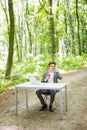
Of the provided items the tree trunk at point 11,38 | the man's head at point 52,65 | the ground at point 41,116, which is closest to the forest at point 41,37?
the tree trunk at point 11,38

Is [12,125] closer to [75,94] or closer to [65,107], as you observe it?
[65,107]

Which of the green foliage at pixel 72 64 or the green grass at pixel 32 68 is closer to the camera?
the green grass at pixel 32 68

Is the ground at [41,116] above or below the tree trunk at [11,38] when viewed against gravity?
below

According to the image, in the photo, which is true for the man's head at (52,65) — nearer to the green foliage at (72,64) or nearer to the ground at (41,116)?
the ground at (41,116)

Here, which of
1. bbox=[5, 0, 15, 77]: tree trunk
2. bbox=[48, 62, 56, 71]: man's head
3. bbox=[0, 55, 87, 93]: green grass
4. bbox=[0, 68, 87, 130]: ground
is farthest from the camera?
bbox=[5, 0, 15, 77]: tree trunk

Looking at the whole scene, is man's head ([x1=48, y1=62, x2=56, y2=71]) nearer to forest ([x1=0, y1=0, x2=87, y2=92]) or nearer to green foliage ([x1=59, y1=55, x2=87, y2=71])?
forest ([x1=0, y1=0, x2=87, y2=92])

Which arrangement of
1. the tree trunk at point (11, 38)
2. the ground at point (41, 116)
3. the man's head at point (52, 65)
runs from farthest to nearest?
the tree trunk at point (11, 38) → the man's head at point (52, 65) → the ground at point (41, 116)

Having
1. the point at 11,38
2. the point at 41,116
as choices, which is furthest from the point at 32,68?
the point at 41,116

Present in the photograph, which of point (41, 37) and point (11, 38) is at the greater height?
point (11, 38)

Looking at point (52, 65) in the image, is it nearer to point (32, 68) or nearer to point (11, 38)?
point (11, 38)

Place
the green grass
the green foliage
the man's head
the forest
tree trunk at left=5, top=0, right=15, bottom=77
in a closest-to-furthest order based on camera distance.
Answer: the man's head
the green grass
tree trunk at left=5, top=0, right=15, bottom=77
the forest
the green foliage

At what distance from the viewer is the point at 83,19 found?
126ft

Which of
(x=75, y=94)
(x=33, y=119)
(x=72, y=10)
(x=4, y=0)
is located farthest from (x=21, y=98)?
(x=72, y=10)

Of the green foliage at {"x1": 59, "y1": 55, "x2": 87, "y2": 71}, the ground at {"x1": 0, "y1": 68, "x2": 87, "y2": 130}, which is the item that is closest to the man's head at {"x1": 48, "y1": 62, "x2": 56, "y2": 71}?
the ground at {"x1": 0, "y1": 68, "x2": 87, "y2": 130}
